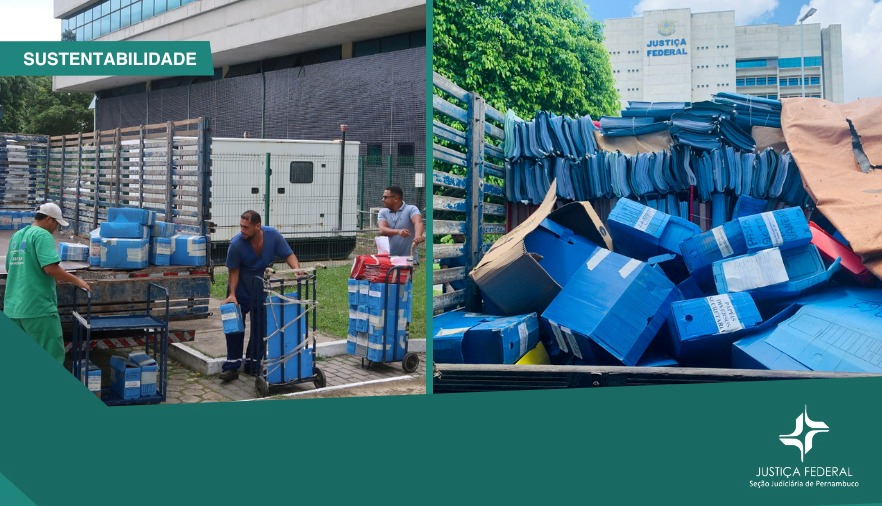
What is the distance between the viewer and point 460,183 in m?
4.01

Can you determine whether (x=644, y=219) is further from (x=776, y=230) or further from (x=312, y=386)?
(x=312, y=386)

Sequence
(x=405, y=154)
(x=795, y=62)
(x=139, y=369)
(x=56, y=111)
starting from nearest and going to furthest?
1. (x=795, y=62)
2. (x=139, y=369)
3. (x=56, y=111)
4. (x=405, y=154)

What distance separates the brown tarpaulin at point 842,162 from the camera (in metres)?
3.80

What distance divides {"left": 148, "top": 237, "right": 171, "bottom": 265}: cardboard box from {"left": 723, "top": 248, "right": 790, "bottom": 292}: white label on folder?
11.3ft

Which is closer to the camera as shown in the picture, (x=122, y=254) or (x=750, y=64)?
(x=750, y=64)

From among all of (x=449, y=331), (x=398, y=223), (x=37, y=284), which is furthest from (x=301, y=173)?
(x=449, y=331)

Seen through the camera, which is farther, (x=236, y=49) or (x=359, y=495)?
(x=236, y=49)

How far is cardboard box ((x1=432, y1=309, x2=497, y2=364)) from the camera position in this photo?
3822 mm

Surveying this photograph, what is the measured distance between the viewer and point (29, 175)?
927 centimetres

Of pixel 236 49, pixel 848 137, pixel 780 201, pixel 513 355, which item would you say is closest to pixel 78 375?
pixel 513 355

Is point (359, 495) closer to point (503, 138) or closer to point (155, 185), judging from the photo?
point (503, 138)

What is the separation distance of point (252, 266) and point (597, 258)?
2470mm

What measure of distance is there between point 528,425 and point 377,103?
25.0ft

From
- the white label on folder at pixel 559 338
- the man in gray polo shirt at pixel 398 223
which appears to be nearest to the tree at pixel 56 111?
the man in gray polo shirt at pixel 398 223
